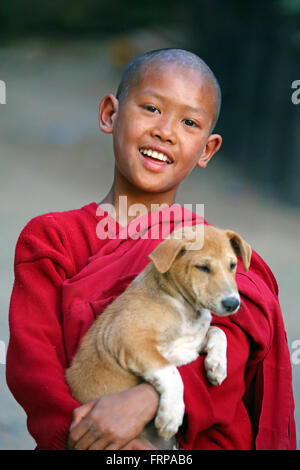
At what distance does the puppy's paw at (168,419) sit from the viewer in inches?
53.6

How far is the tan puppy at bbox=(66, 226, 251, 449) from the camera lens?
1382 millimetres

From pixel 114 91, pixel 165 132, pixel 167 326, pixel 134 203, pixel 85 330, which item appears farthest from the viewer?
pixel 114 91

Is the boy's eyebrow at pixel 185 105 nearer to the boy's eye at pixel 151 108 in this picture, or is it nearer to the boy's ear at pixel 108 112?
the boy's eye at pixel 151 108

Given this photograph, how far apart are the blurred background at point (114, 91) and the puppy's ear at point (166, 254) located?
162 inches

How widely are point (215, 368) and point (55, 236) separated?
0.62 m

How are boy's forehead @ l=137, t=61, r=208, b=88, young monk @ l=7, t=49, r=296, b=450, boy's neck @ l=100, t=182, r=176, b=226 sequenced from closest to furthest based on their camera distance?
young monk @ l=7, t=49, r=296, b=450
boy's forehead @ l=137, t=61, r=208, b=88
boy's neck @ l=100, t=182, r=176, b=226

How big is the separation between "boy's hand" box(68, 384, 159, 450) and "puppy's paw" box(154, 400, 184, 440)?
29mm

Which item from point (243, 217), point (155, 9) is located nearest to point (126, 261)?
point (243, 217)

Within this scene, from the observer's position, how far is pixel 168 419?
4.47 ft

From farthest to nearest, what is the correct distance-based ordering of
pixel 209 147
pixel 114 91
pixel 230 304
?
pixel 114 91 → pixel 209 147 → pixel 230 304

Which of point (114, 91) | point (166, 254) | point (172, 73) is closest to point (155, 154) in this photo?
point (172, 73)

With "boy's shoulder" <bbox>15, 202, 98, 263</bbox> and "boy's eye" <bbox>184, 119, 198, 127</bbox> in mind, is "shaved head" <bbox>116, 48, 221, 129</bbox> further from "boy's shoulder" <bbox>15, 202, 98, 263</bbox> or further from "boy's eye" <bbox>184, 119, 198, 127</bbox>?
"boy's shoulder" <bbox>15, 202, 98, 263</bbox>

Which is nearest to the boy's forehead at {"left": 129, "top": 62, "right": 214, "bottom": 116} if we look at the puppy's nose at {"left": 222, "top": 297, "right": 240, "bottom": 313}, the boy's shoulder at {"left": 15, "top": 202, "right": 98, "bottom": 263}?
the boy's shoulder at {"left": 15, "top": 202, "right": 98, "bottom": 263}

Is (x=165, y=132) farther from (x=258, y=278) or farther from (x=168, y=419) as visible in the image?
(x=168, y=419)
